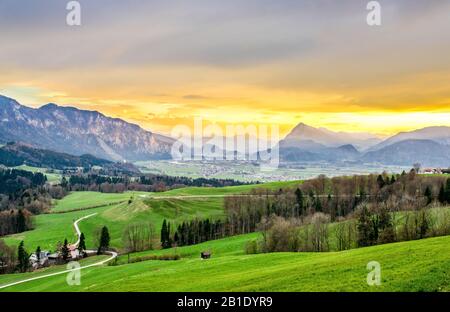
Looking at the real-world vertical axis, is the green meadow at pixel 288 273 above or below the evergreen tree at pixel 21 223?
above

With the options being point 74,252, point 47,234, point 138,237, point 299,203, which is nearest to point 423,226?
point 299,203

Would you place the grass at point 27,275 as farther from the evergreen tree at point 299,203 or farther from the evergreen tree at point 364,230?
the evergreen tree at point 299,203

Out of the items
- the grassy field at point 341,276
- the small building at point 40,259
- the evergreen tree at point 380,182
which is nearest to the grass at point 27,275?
the small building at point 40,259

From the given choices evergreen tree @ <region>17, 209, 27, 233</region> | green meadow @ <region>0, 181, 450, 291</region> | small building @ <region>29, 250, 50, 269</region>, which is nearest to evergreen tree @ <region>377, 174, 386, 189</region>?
green meadow @ <region>0, 181, 450, 291</region>

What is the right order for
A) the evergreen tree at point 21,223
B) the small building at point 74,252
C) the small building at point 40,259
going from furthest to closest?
the evergreen tree at point 21,223, the small building at point 74,252, the small building at point 40,259

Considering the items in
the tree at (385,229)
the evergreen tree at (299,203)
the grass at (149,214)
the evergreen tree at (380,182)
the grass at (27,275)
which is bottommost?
the grass at (27,275)

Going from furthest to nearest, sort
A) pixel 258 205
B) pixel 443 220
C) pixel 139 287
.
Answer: pixel 258 205, pixel 443 220, pixel 139 287

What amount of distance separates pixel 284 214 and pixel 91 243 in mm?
70427

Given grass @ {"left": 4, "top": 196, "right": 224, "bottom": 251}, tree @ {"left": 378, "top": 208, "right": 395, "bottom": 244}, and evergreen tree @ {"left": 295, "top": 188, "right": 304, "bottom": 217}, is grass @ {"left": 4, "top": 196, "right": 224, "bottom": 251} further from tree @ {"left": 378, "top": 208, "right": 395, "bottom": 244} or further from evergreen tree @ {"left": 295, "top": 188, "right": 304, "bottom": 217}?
tree @ {"left": 378, "top": 208, "right": 395, "bottom": 244}
